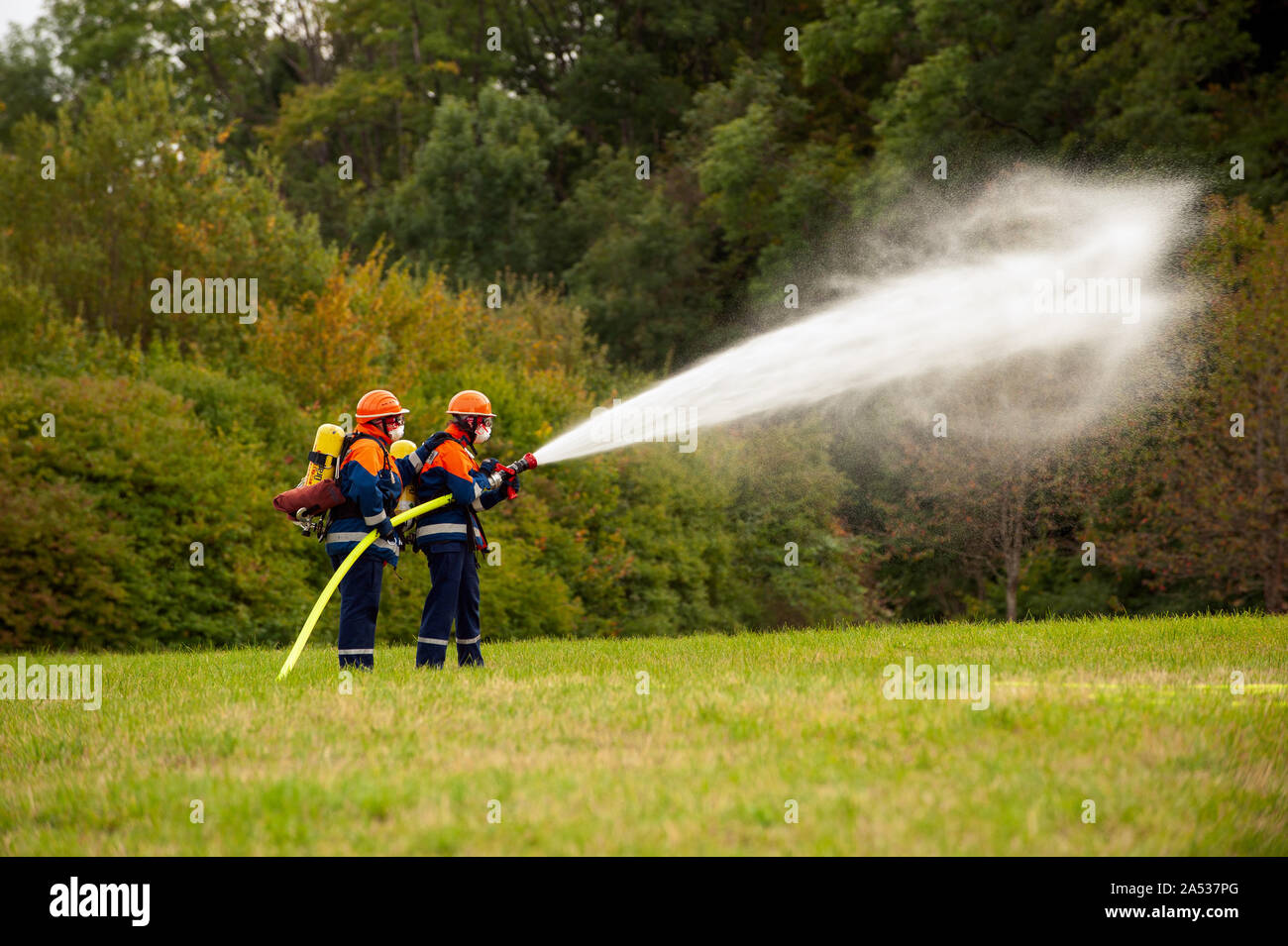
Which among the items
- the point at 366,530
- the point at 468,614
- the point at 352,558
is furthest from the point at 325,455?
the point at 468,614

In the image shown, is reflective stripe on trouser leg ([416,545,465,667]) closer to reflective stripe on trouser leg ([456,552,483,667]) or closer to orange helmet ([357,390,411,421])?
reflective stripe on trouser leg ([456,552,483,667])

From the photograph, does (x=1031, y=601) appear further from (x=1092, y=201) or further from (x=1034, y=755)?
(x=1034, y=755)

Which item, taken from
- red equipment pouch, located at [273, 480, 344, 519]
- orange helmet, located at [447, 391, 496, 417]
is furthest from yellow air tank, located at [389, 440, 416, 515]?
red equipment pouch, located at [273, 480, 344, 519]

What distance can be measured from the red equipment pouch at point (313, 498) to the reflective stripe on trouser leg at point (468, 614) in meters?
1.21

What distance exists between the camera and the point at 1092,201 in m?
27.2

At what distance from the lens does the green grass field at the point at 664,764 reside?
19.0 feet

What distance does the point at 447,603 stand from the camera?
36.6 ft

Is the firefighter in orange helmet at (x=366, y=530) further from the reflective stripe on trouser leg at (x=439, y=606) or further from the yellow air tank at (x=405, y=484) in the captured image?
the reflective stripe on trouser leg at (x=439, y=606)

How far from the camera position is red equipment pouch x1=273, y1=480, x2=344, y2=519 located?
1074cm

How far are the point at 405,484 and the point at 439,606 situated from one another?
1.10m
